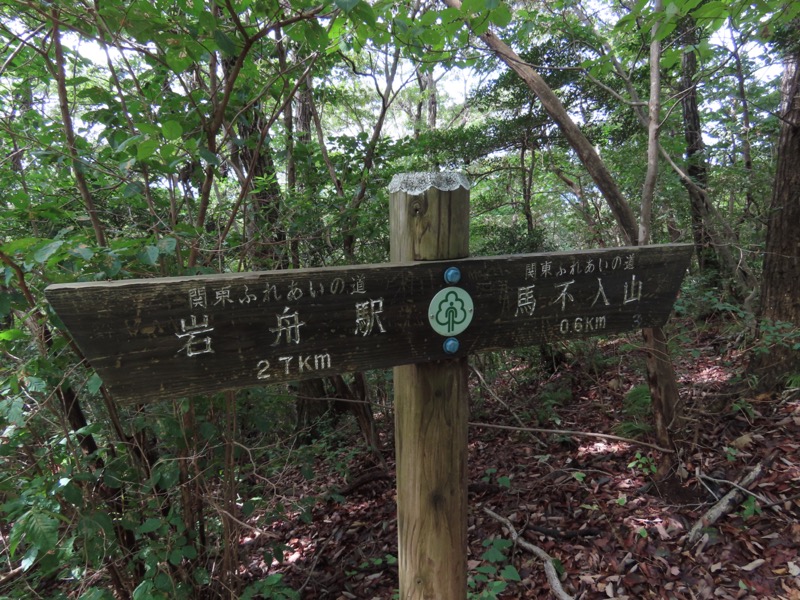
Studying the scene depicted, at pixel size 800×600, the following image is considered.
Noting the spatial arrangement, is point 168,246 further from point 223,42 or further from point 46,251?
point 223,42

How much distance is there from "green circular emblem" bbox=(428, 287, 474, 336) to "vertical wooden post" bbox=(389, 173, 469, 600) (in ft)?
0.41

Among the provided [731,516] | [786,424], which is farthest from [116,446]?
[786,424]

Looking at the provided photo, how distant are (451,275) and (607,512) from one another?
2.55 meters

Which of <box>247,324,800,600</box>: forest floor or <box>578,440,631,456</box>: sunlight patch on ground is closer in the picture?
<box>247,324,800,600</box>: forest floor

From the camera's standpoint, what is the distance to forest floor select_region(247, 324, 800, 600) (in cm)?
243

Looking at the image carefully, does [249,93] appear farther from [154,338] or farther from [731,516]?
[731,516]

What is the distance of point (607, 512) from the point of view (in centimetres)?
296

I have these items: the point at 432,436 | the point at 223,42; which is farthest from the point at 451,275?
the point at 223,42

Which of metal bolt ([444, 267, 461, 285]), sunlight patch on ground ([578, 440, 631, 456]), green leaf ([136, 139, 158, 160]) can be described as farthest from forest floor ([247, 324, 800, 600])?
green leaf ([136, 139, 158, 160])

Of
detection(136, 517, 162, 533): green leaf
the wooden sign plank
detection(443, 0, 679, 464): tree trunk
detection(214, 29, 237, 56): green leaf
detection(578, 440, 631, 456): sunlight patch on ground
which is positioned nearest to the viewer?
the wooden sign plank

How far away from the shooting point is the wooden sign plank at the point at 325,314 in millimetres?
1028

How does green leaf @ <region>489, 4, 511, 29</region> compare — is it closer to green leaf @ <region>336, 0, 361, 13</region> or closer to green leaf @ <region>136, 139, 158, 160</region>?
green leaf @ <region>336, 0, 361, 13</region>

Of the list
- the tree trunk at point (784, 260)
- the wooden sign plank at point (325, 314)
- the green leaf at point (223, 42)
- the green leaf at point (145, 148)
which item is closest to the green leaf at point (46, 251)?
the green leaf at point (145, 148)

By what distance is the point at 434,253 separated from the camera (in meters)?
1.37
